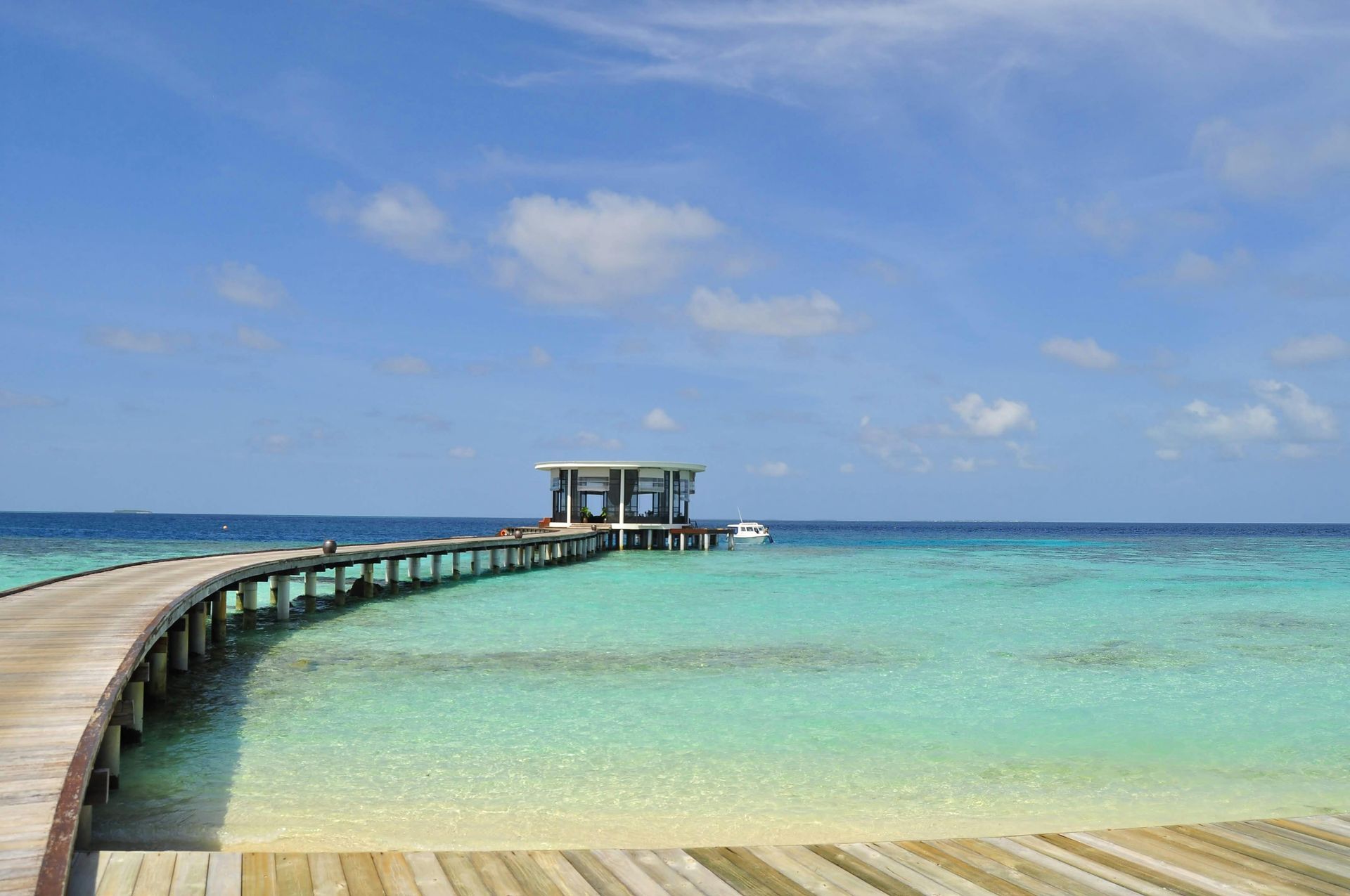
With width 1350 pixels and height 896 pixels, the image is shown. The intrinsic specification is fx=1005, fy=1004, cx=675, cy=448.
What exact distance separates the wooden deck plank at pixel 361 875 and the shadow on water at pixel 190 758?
1.97 meters

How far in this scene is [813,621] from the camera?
18438 mm

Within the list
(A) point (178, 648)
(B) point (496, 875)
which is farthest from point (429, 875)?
(A) point (178, 648)

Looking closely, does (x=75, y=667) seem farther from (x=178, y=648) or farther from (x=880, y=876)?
(x=880, y=876)

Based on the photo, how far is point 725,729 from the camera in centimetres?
948

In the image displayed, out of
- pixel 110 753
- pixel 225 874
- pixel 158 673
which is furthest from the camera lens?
pixel 158 673

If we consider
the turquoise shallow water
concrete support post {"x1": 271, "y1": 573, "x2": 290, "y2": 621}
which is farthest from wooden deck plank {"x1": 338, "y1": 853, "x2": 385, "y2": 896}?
concrete support post {"x1": 271, "y1": 573, "x2": 290, "y2": 621}

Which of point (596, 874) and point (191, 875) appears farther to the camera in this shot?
point (596, 874)

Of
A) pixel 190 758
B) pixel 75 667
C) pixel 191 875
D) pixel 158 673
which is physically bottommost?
pixel 190 758

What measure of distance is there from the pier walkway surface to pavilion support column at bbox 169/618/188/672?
0.8 inches

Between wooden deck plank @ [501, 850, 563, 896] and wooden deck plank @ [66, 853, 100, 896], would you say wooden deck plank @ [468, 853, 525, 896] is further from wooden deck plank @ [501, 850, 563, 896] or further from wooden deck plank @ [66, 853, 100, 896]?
wooden deck plank @ [66, 853, 100, 896]

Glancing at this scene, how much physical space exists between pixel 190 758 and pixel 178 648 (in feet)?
15.4

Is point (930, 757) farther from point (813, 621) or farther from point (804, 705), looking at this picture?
point (813, 621)

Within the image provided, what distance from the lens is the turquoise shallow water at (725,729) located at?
700 cm

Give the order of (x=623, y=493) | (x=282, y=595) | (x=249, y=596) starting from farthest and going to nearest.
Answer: (x=623, y=493) < (x=249, y=596) < (x=282, y=595)
